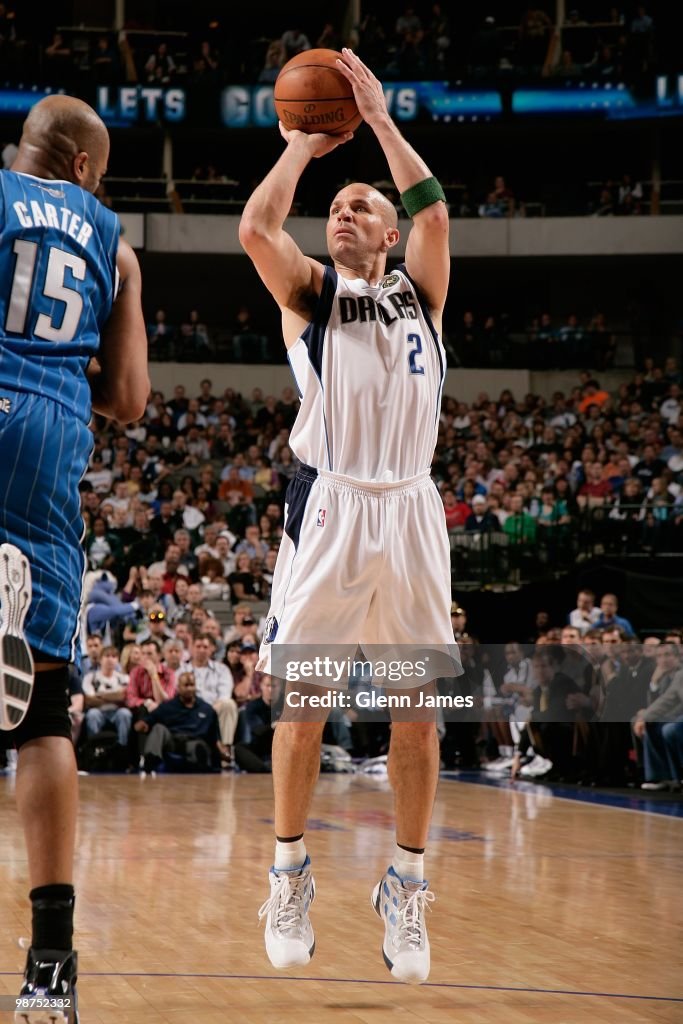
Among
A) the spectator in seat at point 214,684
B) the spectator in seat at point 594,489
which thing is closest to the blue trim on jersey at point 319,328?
the spectator in seat at point 214,684

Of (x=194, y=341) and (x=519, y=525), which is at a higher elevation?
(x=194, y=341)

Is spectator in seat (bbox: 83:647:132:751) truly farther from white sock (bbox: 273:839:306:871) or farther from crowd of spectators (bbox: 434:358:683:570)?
white sock (bbox: 273:839:306:871)

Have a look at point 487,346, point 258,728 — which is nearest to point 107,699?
point 258,728

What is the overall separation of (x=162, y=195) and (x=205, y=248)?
281 centimetres

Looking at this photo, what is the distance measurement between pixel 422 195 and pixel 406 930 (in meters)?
2.43

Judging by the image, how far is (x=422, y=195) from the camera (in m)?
4.37

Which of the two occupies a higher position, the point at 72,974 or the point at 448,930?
the point at 72,974

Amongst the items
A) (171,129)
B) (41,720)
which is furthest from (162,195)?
(41,720)

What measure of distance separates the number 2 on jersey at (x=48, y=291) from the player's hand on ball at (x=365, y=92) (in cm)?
157

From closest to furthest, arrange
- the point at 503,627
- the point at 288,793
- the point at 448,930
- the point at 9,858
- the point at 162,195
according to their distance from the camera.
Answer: the point at 288,793
the point at 448,930
the point at 9,858
the point at 503,627
the point at 162,195

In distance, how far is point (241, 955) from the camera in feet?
15.9

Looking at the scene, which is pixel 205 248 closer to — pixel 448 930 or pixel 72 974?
pixel 448 930

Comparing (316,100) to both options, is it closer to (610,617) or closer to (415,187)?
(415,187)

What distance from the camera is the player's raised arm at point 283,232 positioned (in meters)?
4.14
